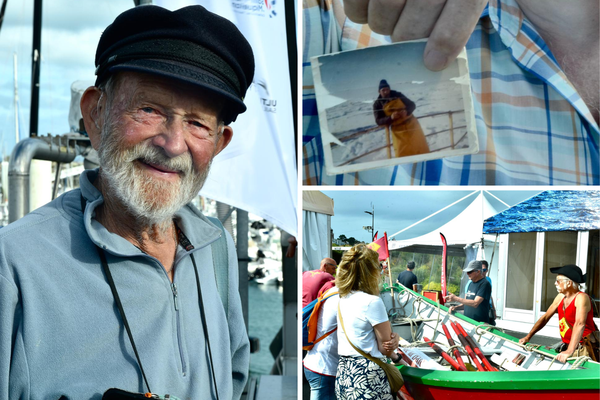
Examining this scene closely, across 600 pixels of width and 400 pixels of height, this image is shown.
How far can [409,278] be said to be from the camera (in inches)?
85.2

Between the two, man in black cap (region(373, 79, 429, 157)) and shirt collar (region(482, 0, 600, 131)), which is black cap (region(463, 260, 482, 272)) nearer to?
man in black cap (region(373, 79, 429, 157))

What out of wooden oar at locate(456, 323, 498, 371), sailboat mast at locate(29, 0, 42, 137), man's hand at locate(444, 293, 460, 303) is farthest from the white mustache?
sailboat mast at locate(29, 0, 42, 137)

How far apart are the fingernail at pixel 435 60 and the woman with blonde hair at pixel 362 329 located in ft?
2.37

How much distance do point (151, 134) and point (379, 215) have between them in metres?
1.04

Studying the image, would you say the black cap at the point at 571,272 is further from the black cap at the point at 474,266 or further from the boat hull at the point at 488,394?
the boat hull at the point at 488,394

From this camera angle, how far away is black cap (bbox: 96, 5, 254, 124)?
1396 mm

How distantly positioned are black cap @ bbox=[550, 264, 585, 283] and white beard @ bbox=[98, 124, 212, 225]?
1465 mm

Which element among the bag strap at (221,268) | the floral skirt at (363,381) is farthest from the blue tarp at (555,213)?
the bag strap at (221,268)

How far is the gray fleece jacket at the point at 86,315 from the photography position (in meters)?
1.24

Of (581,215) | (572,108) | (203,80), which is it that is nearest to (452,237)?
(581,215)

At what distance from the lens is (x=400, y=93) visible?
2.09 meters

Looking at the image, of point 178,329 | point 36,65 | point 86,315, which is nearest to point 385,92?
point 178,329

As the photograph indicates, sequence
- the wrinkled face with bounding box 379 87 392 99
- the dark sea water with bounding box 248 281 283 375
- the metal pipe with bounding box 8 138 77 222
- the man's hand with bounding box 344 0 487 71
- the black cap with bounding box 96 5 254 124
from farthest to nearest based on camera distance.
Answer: the dark sea water with bounding box 248 281 283 375 → the metal pipe with bounding box 8 138 77 222 → the wrinkled face with bounding box 379 87 392 99 → the man's hand with bounding box 344 0 487 71 → the black cap with bounding box 96 5 254 124

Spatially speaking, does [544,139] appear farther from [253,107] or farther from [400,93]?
[253,107]
